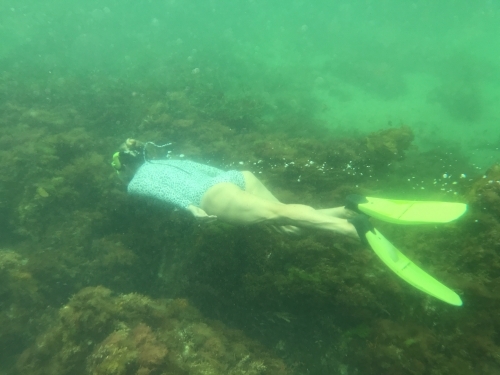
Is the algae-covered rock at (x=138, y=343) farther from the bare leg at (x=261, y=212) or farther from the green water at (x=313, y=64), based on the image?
the green water at (x=313, y=64)

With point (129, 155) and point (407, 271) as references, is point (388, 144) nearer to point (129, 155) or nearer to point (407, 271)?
point (407, 271)

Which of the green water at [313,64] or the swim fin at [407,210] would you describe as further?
the green water at [313,64]

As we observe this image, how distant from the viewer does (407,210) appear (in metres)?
3.91

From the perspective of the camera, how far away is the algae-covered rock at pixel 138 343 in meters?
4.05

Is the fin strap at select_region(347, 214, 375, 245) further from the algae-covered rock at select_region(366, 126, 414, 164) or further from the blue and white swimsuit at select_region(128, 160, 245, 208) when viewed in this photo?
the algae-covered rock at select_region(366, 126, 414, 164)

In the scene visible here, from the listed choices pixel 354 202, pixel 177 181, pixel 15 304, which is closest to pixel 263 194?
pixel 177 181

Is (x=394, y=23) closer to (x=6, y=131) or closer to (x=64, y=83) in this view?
(x=64, y=83)

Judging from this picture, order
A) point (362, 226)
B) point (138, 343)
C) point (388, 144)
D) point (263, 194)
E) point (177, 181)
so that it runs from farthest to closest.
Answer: point (388, 144) < point (263, 194) < point (177, 181) < point (138, 343) < point (362, 226)

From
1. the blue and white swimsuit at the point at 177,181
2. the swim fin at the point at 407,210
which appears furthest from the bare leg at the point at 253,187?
the swim fin at the point at 407,210

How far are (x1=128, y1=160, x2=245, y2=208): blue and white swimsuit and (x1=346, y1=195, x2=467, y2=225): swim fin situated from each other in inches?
70.8

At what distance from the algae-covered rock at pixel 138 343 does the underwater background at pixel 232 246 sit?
0.08 ft

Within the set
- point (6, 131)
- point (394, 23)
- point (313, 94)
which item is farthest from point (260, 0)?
point (6, 131)

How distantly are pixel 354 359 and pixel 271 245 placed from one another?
6.86 feet

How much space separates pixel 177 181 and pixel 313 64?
998 inches
